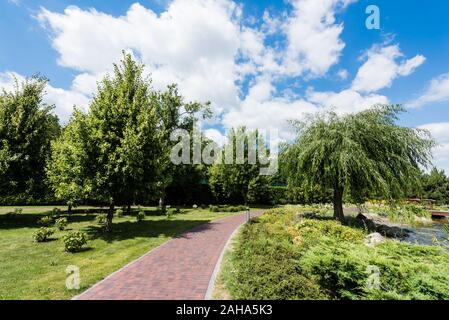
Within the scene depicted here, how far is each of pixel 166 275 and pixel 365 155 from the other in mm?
14319

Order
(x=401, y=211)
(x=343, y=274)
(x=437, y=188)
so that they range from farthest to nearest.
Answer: (x=437, y=188) → (x=401, y=211) → (x=343, y=274)

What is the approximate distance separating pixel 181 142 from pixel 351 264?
30002mm

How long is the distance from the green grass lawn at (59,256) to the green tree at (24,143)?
3100 millimetres

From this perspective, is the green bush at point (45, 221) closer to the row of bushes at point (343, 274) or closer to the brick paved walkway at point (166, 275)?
the brick paved walkway at point (166, 275)

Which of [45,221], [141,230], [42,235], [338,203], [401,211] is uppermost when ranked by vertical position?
[338,203]

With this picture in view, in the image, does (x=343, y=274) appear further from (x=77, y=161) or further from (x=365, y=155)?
(x=77, y=161)

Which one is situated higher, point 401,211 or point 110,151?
point 110,151

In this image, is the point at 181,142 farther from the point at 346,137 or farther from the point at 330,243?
the point at 330,243

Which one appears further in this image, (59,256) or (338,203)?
(338,203)

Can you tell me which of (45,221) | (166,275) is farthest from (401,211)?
(45,221)

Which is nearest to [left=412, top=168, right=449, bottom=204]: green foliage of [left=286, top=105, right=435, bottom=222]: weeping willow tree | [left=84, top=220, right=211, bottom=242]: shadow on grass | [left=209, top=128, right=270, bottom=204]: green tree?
[left=209, top=128, right=270, bottom=204]: green tree

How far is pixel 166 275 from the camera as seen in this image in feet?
29.2

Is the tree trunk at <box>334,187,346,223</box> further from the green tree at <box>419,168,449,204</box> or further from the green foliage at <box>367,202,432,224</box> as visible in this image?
the green tree at <box>419,168,449,204</box>
